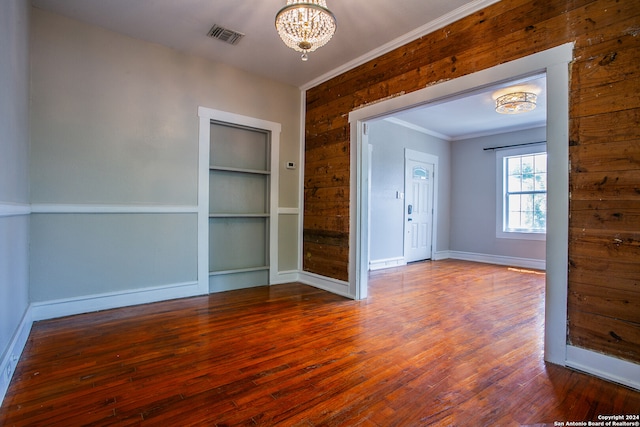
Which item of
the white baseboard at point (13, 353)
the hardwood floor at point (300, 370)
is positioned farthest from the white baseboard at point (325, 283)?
the white baseboard at point (13, 353)

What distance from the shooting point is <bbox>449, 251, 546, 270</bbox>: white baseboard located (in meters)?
5.51

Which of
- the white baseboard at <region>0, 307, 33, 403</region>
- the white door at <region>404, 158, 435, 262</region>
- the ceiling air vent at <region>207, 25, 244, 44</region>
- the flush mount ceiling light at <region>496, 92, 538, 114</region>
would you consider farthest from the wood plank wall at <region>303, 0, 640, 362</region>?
the white door at <region>404, 158, 435, 262</region>

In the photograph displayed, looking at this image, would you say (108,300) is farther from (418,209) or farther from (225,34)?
(418,209)

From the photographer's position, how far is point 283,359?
2045 millimetres

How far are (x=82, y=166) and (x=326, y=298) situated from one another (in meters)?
2.80

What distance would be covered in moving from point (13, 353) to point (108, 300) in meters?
1.15

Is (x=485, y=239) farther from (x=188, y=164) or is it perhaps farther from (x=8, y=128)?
(x=8, y=128)

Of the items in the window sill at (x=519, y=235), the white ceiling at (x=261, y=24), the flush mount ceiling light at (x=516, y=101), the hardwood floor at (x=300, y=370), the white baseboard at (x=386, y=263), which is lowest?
the hardwood floor at (x=300, y=370)

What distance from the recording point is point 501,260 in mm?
6016

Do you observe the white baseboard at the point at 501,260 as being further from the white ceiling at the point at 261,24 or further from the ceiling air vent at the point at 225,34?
the ceiling air vent at the point at 225,34

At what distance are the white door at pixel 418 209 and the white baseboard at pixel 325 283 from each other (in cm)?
248

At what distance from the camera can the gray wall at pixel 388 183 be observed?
17.5ft

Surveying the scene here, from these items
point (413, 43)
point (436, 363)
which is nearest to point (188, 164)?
point (413, 43)

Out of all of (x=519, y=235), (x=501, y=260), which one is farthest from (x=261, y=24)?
(x=501, y=260)
